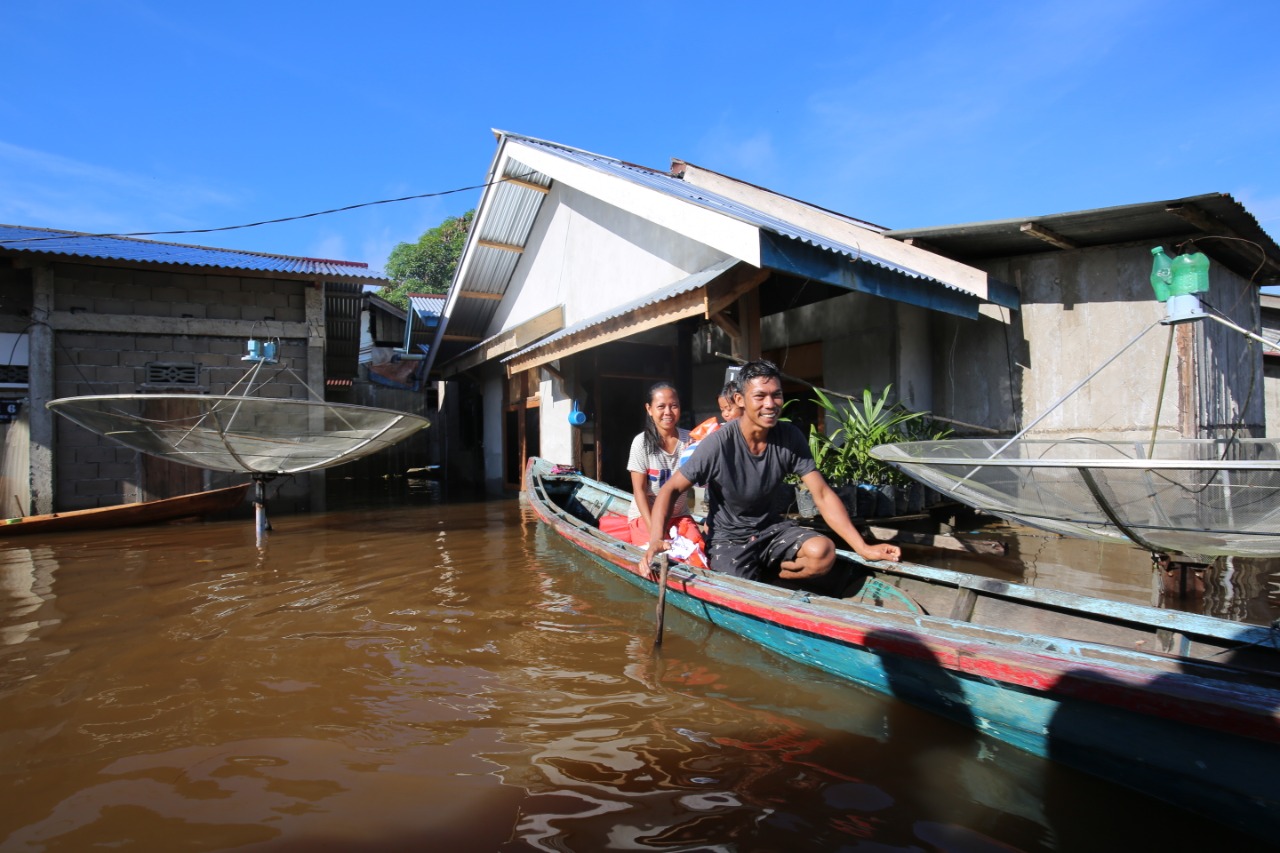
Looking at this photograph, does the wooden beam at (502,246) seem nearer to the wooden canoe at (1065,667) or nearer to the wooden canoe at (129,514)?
the wooden canoe at (129,514)

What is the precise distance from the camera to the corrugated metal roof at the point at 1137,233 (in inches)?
220

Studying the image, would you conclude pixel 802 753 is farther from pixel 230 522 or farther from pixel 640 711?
pixel 230 522

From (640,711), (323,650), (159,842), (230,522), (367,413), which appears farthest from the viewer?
(230,522)

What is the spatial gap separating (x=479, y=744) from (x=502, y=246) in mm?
10513

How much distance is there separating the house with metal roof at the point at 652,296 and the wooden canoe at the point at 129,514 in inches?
185

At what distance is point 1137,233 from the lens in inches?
243

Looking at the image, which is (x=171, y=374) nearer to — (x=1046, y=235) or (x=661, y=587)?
(x=661, y=587)

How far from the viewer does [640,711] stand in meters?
3.00

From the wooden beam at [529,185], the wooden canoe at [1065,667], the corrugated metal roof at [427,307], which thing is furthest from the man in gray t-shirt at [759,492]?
the corrugated metal roof at [427,307]

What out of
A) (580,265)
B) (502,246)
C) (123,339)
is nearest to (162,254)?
(123,339)

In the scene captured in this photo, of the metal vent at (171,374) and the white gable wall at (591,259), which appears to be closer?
the white gable wall at (591,259)

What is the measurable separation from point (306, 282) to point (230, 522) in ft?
13.9

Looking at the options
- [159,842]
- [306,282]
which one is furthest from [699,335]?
[159,842]

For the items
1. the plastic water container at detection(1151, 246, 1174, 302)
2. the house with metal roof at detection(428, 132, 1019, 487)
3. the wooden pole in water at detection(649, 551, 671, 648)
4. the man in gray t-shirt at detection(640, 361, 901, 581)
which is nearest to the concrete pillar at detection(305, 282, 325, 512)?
the house with metal roof at detection(428, 132, 1019, 487)
